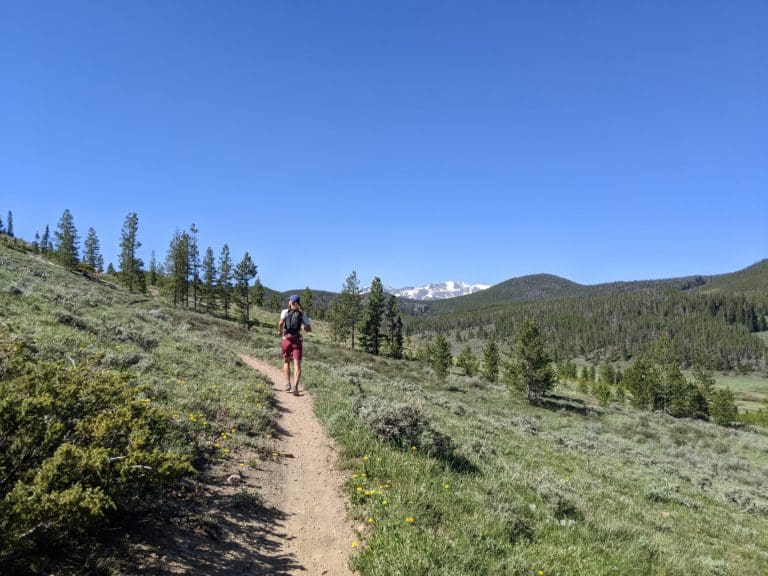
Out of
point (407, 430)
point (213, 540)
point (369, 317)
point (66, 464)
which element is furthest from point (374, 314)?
point (66, 464)

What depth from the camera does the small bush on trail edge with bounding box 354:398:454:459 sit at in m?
8.16

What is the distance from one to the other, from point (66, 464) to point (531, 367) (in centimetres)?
4902

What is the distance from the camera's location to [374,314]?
6550 centimetres

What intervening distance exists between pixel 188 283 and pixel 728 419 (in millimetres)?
88709

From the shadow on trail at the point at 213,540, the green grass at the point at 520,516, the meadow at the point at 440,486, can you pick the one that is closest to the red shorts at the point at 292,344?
the meadow at the point at 440,486

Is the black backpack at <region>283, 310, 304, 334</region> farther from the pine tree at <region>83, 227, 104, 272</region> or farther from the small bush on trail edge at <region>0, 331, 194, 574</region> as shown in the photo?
the pine tree at <region>83, 227, 104, 272</region>

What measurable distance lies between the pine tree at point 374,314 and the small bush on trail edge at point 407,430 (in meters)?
55.5

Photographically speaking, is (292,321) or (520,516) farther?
(292,321)

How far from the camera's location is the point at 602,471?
1405 cm

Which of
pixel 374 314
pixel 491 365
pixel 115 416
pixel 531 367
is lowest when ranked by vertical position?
pixel 491 365

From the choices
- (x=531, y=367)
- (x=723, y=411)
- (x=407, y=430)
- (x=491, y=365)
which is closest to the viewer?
(x=407, y=430)

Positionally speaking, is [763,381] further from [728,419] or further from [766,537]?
[766,537]

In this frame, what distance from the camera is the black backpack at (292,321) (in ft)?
39.5

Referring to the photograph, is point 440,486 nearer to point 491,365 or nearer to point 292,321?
point 292,321
